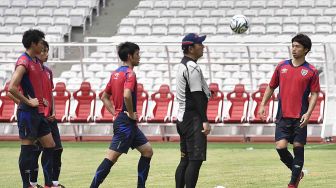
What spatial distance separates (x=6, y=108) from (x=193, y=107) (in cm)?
1592

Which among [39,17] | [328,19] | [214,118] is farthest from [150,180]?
[39,17]

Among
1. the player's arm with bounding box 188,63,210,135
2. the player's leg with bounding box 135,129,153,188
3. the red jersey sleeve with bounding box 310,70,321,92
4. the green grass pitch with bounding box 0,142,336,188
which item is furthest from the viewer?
the green grass pitch with bounding box 0,142,336,188

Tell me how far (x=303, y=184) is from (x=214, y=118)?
11534mm

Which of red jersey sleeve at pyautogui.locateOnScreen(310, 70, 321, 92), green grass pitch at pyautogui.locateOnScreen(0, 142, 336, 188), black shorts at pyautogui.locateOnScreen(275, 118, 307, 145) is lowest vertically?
green grass pitch at pyautogui.locateOnScreen(0, 142, 336, 188)

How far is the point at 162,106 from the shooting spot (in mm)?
26391

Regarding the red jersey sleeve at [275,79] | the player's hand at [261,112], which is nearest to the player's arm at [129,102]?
the player's hand at [261,112]

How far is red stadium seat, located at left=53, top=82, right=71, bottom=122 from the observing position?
26562mm

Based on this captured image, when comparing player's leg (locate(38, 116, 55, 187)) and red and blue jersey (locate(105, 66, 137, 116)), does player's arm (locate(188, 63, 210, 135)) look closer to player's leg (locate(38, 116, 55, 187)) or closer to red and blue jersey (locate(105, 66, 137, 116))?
red and blue jersey (locate(105, 66, 137, 116))

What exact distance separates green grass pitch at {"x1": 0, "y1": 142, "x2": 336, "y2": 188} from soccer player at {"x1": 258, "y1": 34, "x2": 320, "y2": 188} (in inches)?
40.3

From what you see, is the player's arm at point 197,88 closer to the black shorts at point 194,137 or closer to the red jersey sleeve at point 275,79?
the black shorts at point 194,137

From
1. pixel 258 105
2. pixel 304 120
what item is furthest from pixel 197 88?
pixel 258 105

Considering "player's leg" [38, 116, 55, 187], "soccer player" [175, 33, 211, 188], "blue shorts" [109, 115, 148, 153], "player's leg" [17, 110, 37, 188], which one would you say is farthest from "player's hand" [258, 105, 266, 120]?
"player's leg" [17, 110, 37, 188]

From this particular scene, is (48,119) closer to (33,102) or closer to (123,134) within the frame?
(33,102)

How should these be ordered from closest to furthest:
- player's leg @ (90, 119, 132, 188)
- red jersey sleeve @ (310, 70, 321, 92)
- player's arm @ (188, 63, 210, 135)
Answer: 1. player's arm @ (188, 63, 210, 135)
2. player's leg @ (90, 119, 132, 188)
3. red jersey sleeve @ (310, 70, 321, 92)
